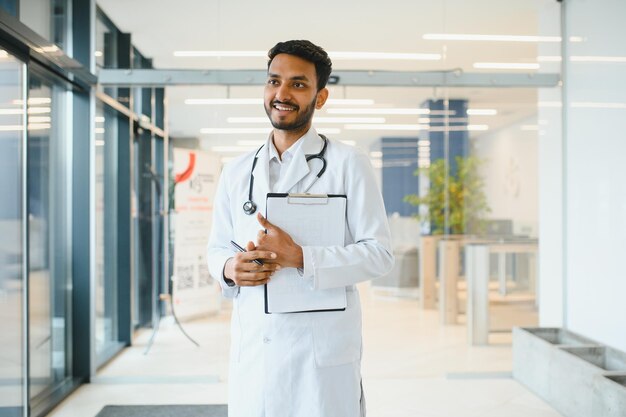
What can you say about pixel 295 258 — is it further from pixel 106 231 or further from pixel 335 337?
pixel 106 231

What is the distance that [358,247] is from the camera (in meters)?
1.31

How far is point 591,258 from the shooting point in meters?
4.20

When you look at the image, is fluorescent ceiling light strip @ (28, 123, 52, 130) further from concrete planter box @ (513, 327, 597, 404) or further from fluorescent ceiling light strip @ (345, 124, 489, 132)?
concrete planter box @ (513, 327, 597, 404)

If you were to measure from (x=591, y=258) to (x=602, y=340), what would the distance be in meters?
0.56

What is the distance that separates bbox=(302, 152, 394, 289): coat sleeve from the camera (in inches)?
49.6

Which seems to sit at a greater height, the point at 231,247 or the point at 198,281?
the point at 231,247

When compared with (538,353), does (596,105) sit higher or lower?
higher

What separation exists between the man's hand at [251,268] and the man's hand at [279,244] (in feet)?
0.05

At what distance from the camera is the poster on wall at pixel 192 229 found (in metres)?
4.68

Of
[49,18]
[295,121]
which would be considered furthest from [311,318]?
[49,18]

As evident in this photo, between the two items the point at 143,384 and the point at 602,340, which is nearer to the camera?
the point at 602,340

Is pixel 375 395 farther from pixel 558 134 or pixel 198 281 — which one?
pixel 558 134

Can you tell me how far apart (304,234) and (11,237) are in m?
2.45

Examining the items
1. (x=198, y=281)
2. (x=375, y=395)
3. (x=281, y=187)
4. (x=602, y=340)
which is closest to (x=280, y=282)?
(x=281, y=187)
